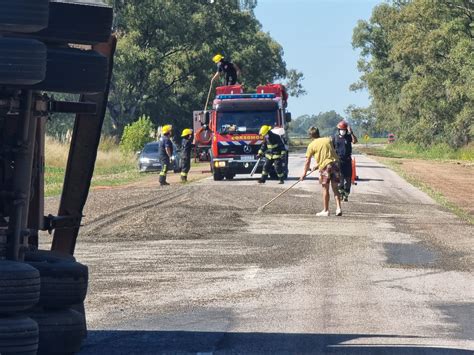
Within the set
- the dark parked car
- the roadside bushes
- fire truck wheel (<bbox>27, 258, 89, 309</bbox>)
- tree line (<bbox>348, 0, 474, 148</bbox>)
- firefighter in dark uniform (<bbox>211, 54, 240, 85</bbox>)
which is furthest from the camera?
tree line (<bbox>348, 0, 474, 148</bbox>)

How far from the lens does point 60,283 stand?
7.97m

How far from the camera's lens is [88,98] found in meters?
8.42

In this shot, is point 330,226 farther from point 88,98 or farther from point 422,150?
point 422,150

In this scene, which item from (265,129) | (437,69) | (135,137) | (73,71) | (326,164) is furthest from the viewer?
(437,69)

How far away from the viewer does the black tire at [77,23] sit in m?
6.91

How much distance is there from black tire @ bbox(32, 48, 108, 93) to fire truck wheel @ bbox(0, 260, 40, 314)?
3.53 ft

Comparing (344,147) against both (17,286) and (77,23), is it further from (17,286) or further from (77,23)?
(17,286)

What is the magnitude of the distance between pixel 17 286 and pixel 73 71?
1.30 meters

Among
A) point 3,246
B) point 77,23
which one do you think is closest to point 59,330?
point 3,246

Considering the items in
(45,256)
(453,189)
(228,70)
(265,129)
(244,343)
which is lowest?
(453,189)

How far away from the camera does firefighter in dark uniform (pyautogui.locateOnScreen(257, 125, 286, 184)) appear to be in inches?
1340

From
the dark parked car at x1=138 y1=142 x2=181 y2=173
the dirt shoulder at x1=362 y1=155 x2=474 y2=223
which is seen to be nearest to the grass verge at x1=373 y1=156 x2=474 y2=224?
the dirt shoulder at x1=362 y1=155 x2=474 y2=223

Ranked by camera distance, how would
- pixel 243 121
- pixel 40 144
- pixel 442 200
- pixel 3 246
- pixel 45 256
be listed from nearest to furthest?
pixel 3 246 < pixel 45 256 < pixel 40 144 < pixel 442 200 < pixel 243 121

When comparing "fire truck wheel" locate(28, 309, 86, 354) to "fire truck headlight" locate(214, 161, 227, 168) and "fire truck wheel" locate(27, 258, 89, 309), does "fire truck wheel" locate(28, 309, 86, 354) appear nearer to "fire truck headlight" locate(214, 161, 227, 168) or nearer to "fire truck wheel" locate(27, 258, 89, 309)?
"fire truck wheel" locate(27, 258, 89, 309)
